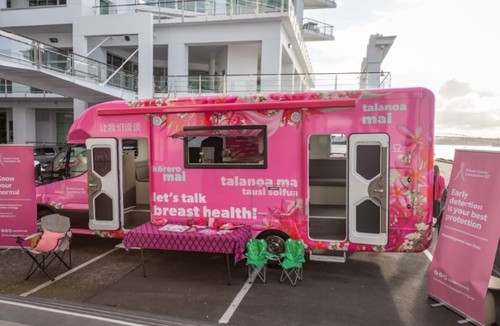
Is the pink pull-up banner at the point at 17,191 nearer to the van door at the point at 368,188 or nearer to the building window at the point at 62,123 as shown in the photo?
the van door at the point at 368,188

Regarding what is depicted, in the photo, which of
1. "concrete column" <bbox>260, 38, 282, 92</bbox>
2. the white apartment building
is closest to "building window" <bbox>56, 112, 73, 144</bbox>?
the white apartment building

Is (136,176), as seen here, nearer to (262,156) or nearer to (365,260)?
(262,156)

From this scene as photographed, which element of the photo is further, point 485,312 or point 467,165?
point 467,165

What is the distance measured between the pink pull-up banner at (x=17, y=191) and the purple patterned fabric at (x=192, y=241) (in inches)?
106

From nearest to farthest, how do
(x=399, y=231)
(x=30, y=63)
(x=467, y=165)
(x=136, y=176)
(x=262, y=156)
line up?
(x=467, y=165) → (x=399, y=231) → (x=262, y=156) → (x=136, y=176) → (x=30, y=63)

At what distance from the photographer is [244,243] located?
562cm

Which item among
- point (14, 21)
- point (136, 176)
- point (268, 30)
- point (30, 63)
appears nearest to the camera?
point (136, 176)

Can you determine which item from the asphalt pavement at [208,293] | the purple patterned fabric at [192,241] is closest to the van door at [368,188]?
the asphalt pavement at [208,293]

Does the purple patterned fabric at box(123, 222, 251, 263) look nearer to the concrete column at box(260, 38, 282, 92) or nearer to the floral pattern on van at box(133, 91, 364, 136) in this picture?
the floral pattern on van at box(133, 91, 364, 136)

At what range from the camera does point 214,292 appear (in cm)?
530

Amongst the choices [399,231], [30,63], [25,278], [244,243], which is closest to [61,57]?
[30,63]

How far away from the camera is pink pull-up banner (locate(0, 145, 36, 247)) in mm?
7121

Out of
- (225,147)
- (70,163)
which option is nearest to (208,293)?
(225,147)

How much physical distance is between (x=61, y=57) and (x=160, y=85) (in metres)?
5.86
